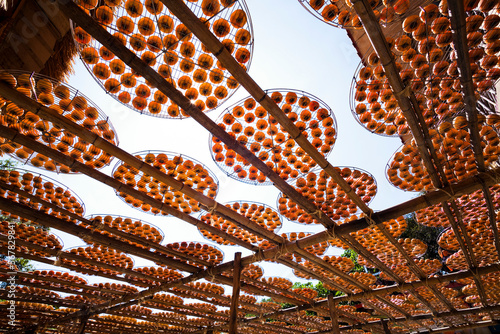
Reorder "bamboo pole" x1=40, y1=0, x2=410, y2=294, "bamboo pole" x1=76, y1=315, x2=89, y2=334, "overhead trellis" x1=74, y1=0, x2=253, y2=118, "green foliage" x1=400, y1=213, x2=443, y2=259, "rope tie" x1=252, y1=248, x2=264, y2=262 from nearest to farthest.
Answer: "bamboo pole" x1=40, y1=0, x2=410, y2=294 < "overhead trellis" x1=74, y1=0, x2=253, y2=118 < "rope tie" x1=252, y1=248, x2=264, y2=262 < "bamboo pole" x1=76, y1=315, x2=89, y2=334 < "green foliage" x1=400, y1=213, x2=443, y2=259

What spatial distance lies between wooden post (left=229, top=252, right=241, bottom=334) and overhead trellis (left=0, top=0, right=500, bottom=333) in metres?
0.04

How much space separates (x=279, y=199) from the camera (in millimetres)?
5312

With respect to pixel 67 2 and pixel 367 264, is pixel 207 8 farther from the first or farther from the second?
pixel 367 264

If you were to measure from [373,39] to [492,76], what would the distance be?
1.95 meters

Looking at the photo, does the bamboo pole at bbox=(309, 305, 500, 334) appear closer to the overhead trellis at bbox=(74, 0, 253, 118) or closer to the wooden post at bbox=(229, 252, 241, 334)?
the wooden post at bbox=(229, 252, 241, 334)

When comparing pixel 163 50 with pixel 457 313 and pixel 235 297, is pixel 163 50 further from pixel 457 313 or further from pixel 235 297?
pixel 457 313

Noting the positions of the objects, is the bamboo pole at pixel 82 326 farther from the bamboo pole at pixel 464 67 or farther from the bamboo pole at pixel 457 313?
the bamboo pole at pixel 464 67

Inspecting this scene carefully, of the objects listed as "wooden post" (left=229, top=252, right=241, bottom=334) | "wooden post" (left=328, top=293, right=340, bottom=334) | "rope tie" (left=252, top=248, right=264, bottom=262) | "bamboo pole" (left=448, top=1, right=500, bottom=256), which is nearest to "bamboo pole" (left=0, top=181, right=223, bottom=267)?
"wooden post" (left=229, top=252, right=241, bottom=334)

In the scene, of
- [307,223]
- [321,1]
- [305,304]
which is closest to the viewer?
[321,1]

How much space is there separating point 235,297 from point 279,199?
2.13 meters

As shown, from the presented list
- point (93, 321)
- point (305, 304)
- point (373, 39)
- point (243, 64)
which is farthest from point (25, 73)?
point (93, 321)

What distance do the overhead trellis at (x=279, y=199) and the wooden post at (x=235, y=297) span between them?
0.13 ft

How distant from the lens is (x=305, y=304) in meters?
8.77

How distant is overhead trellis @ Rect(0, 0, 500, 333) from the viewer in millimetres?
2918
